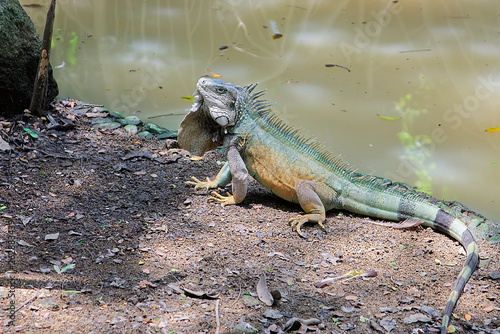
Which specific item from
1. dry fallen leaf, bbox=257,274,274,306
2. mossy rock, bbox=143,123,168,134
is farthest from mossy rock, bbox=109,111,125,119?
dry fallen leaf, bbox=257,274,274,306

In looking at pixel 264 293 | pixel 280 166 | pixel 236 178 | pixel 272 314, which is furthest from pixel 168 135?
pixel 272 314

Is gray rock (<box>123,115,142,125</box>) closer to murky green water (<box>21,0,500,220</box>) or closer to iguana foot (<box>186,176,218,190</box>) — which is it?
murky green water (<box>21,0,500,220</box>)

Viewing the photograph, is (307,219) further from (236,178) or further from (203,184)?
(203,184)

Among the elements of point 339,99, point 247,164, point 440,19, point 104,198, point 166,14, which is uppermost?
point 440,19

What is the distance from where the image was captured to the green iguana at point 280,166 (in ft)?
14.6

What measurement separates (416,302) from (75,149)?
361cm

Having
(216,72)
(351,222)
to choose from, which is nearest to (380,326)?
(351,222)

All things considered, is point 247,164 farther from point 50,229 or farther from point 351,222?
point 50,229

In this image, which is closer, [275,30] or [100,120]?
[100,120]

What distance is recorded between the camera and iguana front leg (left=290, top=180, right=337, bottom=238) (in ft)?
14.3

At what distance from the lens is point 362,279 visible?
361cm

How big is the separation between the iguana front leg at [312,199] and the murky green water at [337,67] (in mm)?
1113

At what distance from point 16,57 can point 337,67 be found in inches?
149

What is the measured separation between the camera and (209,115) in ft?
15.5
